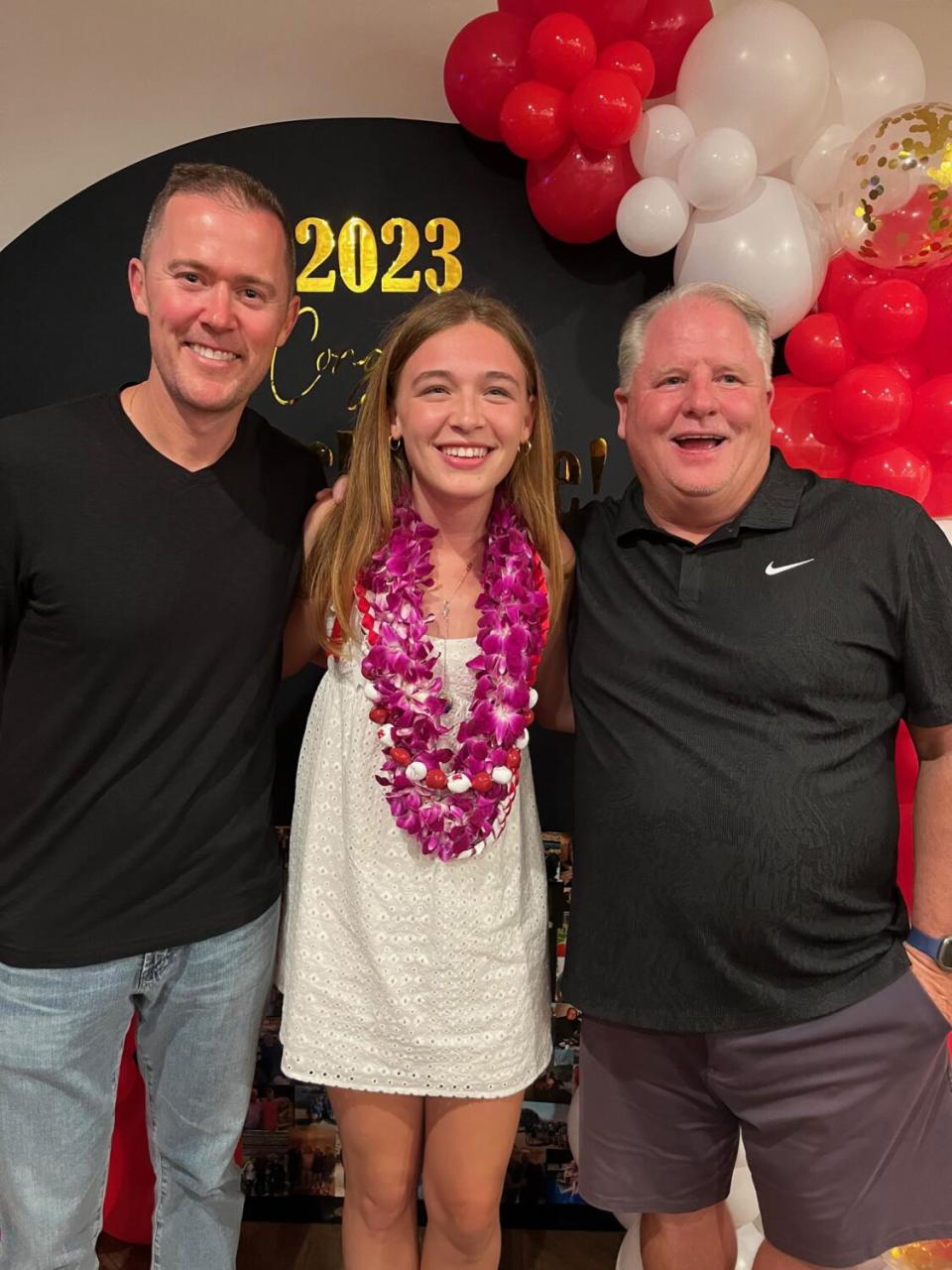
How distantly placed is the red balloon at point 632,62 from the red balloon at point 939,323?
73cm

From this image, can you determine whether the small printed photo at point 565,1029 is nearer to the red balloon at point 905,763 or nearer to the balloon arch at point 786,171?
the red balloon at point 905,763

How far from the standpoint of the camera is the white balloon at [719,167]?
75.0 inches

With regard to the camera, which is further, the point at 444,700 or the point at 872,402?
the point at 872,402

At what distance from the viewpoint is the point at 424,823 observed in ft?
5.44

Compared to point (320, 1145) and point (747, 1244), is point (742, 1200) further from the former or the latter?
point (320, 1145)

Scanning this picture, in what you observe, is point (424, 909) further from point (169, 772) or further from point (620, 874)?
point (169, 772)

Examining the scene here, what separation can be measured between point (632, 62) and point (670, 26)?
161mm

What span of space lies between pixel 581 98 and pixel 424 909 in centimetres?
165

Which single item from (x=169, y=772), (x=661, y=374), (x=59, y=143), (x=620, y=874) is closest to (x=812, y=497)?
(x=661, y=374)

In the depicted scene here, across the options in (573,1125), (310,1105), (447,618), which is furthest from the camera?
(310,1105)

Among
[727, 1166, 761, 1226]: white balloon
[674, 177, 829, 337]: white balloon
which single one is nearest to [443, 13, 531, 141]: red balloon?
[674, 177, 829, 337]: white balloon

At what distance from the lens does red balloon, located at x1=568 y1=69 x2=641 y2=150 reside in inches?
75.2

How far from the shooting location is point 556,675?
197 cm

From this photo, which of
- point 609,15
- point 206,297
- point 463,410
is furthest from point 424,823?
point 609,15
